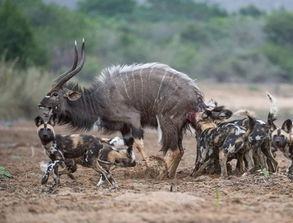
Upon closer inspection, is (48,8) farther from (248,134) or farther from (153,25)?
(248,134)

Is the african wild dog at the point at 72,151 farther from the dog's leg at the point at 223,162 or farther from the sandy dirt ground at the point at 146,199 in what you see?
the dog's leg at the point at 223,162

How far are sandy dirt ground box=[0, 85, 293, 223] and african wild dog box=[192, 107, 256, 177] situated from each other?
0.86 feet

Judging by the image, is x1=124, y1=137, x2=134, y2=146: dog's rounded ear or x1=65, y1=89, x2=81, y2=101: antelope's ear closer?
x1=124, y1=137, x2=134, y2=146: dog's rounded ear

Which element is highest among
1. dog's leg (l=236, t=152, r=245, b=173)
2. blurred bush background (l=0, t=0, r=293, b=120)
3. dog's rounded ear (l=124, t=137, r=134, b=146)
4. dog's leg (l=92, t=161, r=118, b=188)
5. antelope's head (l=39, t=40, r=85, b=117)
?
blurred bush background (l=0, t=0, r=293, b=120)

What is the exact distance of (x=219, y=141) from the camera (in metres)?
12.0

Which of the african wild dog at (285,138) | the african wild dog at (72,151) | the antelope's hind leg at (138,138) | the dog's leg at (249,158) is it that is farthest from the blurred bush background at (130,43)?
the african wild dog at (285,138)

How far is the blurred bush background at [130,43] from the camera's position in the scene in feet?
92.1

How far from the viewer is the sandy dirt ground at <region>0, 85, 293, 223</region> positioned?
7.66 meters

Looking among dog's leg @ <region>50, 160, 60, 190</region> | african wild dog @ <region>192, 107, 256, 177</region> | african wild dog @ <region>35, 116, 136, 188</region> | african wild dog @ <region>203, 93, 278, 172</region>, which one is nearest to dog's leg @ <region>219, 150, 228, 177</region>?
african wild dog @ <region>192, 107, 256, 177</region>

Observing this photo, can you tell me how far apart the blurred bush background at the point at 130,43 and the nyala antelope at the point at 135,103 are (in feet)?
43.7

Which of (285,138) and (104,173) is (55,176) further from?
(285,138)

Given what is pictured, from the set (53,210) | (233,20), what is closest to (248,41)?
(233,20)

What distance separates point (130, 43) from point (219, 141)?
44048mm

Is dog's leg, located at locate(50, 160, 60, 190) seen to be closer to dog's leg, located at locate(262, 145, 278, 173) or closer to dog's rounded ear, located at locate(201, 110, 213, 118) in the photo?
dog's rounded ear, located at locate(201, 110, 213, 118)
